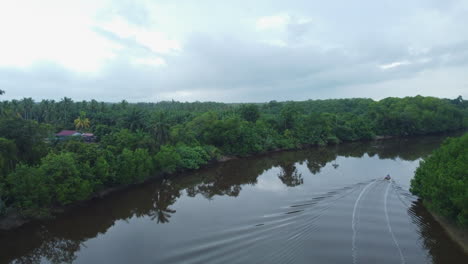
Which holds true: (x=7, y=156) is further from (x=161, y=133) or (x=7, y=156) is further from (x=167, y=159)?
(x=161, y=133)

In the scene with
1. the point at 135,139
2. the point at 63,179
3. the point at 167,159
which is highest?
the point at 135,139

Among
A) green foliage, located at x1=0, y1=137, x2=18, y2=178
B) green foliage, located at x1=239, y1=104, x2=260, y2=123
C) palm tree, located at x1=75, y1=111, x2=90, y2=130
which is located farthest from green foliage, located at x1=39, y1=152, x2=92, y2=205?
green foliage, located at x1=239, y1=104, x2=260, y2=123

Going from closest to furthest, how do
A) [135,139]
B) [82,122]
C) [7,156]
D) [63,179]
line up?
1. [7,156]
2. [63,179]
3. [135,139]
4. [82,122]

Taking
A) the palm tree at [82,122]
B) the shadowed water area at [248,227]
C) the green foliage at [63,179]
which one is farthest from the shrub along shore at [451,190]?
the palm tree at [82,122]

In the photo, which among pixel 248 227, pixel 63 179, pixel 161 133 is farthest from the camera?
pixel 161 133

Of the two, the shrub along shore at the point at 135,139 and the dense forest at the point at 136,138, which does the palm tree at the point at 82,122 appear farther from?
the dense forest at the point at 136,138

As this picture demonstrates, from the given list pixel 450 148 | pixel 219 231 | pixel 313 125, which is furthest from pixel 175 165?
pixel 313 125

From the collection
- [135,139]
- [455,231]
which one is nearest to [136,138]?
[135,139]
